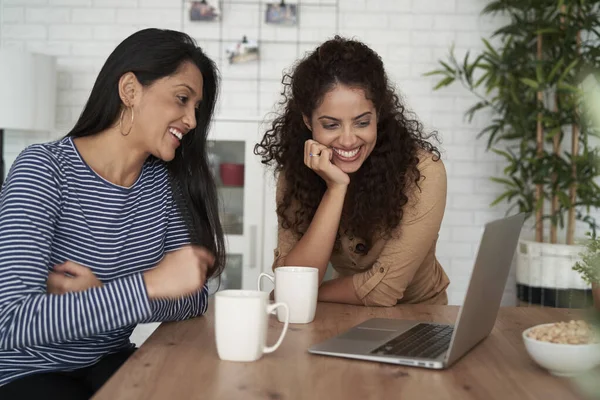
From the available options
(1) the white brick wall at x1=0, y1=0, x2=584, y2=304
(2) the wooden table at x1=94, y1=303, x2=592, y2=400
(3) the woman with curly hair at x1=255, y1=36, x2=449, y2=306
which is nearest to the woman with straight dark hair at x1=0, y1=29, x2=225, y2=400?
(2) the wooden table at x1=94, y1=303, x2=592, y2=400

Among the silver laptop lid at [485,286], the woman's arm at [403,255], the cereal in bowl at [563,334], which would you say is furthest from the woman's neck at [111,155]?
the cereal in bowl at [563,334]

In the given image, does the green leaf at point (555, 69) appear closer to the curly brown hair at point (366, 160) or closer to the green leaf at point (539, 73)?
the green leaf at point (539, 73)

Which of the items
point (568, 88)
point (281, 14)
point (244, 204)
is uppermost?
point (281, 14)

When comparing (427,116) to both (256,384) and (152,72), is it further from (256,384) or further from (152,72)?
(256,384)

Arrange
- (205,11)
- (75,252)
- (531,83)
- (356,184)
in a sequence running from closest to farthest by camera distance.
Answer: (75,252), (356,184), (531,83), (205,11)

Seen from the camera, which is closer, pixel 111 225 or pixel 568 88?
pixel 111 225

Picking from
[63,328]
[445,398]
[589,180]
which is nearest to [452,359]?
[445,398]

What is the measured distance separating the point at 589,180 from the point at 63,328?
310 cm

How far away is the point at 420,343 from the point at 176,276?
1.42 feet

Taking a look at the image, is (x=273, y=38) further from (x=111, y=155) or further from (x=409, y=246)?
(x=111, y=155)

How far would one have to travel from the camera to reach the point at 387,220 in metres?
1.98

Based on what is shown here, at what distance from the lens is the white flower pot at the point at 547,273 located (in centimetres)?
358

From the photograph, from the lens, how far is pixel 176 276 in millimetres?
1274

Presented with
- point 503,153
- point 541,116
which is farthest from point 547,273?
point 541,116
